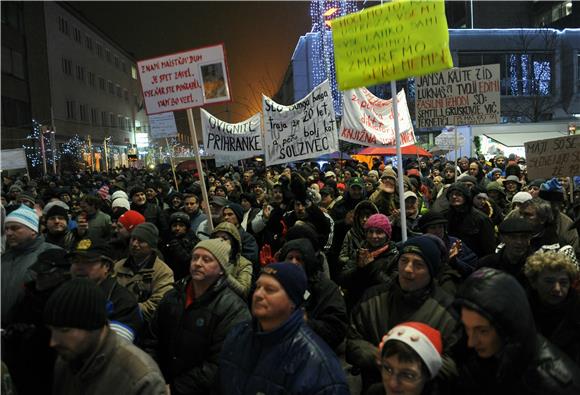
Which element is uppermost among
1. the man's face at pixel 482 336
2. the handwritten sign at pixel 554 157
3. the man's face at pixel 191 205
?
the handwritten sign at pixel 554 157

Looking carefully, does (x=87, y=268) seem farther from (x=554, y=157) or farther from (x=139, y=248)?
(x=554, y=157)

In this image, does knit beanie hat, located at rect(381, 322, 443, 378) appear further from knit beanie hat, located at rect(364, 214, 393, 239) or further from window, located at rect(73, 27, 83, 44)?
window, located at rect(73, 27, 83, 44)

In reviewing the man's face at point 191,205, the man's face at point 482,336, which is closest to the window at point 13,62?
the man's face at point 191,205

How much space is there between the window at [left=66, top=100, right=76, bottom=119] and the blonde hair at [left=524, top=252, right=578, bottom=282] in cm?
5609

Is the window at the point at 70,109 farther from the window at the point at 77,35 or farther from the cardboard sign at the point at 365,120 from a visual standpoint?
the cardboard sign at the point at 365,120

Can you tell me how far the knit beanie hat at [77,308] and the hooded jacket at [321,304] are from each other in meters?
1.65

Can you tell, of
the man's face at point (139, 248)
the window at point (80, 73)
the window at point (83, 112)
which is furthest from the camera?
the window at point (83, 112)

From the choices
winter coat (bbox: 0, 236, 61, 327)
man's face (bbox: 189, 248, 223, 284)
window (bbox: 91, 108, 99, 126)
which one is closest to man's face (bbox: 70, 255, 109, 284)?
winter coat (bbox: 0, 236, 61, 327)

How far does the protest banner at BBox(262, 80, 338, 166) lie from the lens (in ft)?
28.0

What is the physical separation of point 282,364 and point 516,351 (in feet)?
3.51

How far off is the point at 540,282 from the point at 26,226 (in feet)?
13.3

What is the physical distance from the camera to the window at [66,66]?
53250mm

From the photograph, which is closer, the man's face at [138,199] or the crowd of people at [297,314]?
the crowd of people at [297,314]

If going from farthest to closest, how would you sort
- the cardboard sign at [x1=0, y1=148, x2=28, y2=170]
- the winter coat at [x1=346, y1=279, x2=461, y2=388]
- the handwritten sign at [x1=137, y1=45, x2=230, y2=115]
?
the cardboard sign at [x1=0, y1=148, x2=28, y2=170], the handwritten sign at [x1=137, y1=45, x2=230, y2=115], the winter coat at [x1=346, y1=279, x2=461, y2=388]
